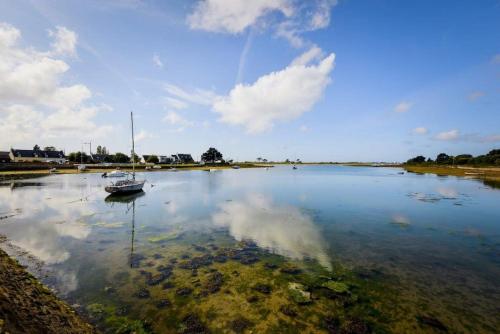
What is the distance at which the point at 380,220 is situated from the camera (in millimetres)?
26484

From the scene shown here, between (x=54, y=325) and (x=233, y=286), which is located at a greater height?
(x=54, y=325)

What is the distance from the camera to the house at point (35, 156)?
125875 millimetres

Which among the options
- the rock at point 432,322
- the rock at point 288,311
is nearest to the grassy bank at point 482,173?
the rock at point 432,322

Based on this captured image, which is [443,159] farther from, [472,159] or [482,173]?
[482,173]

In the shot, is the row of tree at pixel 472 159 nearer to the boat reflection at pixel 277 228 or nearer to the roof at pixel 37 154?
the boat reflection at pixel 277 228

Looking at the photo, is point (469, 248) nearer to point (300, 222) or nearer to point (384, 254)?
point (384, 254)

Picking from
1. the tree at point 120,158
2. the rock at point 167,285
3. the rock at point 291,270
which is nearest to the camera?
the rock at point 167,285

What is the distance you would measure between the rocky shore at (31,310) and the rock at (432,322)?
1187cm

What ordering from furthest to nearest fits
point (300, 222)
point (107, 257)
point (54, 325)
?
point (300, 222), point (107, 257), point (54, 325)

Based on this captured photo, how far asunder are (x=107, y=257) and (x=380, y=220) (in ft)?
82.1

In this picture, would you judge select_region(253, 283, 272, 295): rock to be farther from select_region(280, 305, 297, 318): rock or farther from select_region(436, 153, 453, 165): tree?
select_region(436, 153, 453, 165): tree

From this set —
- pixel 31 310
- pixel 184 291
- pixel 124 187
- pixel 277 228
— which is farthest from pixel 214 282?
pixel 124 187

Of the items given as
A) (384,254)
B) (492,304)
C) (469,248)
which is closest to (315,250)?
(384,254)

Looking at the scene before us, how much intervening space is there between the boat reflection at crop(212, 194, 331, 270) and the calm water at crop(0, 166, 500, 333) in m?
0.14
